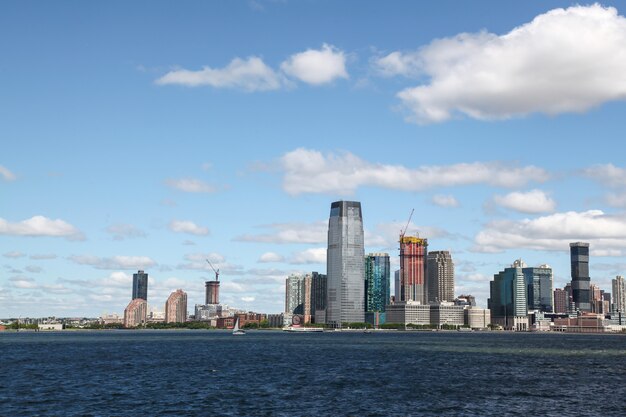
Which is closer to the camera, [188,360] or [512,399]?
[512,399]

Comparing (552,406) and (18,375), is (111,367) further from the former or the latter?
(552,406)

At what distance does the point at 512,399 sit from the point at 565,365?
215ft

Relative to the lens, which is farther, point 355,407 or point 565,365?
point 565,365

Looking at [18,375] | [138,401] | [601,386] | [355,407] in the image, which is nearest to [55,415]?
[138,401]

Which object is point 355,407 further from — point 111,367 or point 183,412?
point 111,367

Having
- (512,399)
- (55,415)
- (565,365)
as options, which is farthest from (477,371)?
(55,415)

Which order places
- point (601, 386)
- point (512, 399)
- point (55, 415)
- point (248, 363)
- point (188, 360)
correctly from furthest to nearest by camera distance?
point (188, 360), point (248, 363), point (601, 386), point (512, 399), point (55, 415)

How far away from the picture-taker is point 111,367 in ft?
474

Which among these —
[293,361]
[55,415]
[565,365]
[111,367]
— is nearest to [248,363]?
[293,361]

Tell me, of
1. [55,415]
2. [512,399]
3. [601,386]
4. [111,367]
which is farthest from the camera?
[111,367]

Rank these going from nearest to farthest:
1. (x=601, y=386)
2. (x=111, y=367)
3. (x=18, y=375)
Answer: (x=601, y=386) < (x=18, y=375) < (x=111, y=367)

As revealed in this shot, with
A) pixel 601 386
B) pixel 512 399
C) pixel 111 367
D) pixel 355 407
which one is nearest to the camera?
pixel 355 407

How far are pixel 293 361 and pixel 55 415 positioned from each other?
289ft

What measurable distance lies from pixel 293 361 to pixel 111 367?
40422 millimetres
